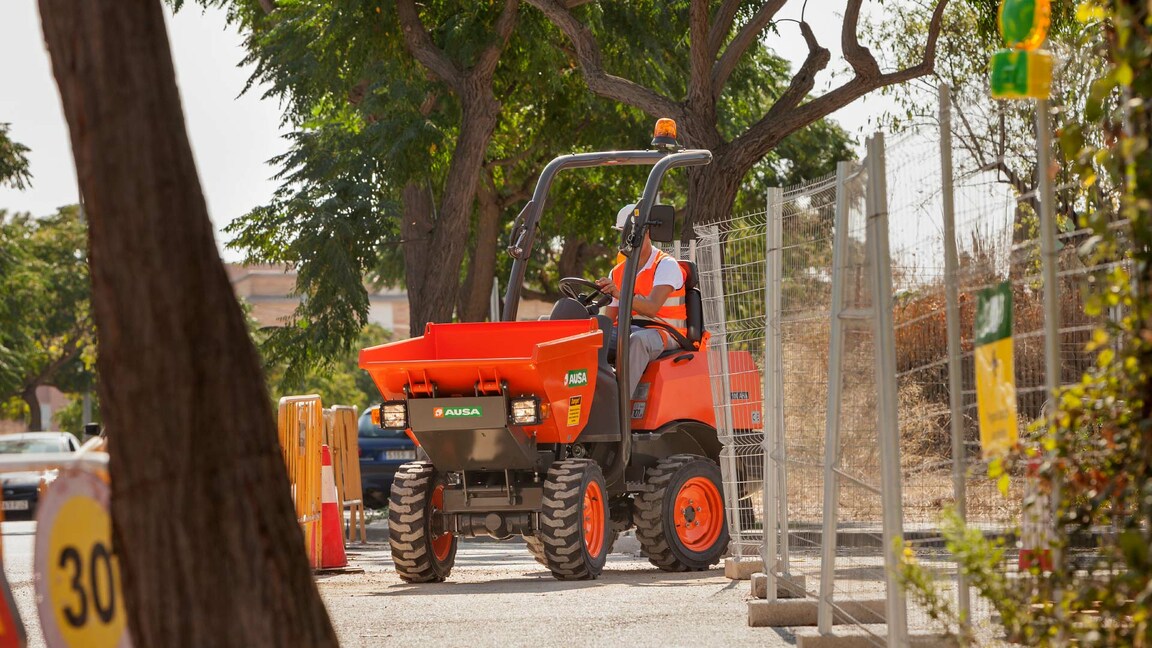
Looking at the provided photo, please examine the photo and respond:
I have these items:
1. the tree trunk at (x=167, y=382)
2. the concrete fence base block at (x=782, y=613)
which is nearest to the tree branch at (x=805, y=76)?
the concrete fence base block at (x=782, y=613)

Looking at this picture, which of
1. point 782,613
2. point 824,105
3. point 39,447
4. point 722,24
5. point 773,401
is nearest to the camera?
point 782,613

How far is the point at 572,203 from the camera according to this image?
28.8m

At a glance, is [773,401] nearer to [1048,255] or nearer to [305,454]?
[1048,255]

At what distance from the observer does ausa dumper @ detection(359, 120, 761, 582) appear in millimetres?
11336

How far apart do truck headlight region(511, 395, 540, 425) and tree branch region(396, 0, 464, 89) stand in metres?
11.0

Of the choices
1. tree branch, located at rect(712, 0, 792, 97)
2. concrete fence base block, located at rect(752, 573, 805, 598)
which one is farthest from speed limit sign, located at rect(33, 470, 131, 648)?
tree branch, located at rect(712, 0, 792, 97)

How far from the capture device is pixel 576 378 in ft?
38.1

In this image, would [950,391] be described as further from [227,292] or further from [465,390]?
[465,390]

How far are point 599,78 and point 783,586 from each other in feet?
35.8

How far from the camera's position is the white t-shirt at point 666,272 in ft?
40.8

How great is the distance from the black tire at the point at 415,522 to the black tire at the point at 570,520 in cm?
82

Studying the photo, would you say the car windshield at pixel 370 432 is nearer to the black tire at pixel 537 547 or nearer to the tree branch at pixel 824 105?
the tree branch at pixel 824 105

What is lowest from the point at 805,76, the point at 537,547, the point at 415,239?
the point at 537,547

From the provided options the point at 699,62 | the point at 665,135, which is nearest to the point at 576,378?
the point at 665,135
